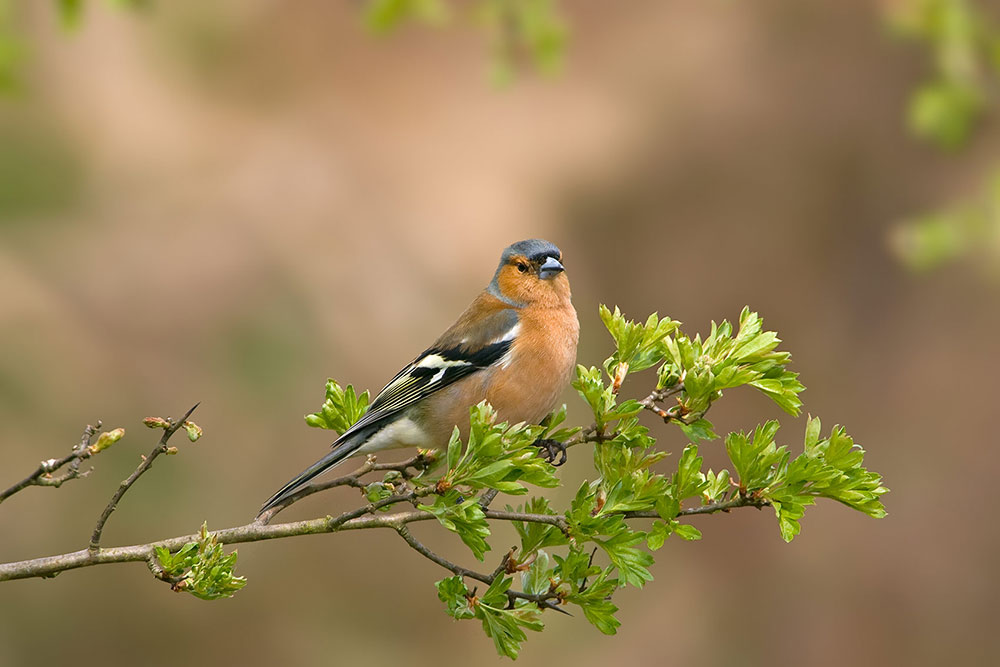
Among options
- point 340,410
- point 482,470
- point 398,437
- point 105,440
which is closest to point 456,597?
point 482,470

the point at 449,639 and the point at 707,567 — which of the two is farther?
the point at 707,567

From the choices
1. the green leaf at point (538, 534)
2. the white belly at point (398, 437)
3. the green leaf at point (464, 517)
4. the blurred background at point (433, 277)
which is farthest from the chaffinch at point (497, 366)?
the blurred background at point (433, 277)

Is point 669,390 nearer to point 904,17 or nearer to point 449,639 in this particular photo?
point 904,17

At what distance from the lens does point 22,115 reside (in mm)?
11773

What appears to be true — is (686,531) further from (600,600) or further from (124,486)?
(124,486)

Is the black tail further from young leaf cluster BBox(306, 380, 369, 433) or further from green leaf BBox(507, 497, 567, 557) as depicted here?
green leaf BBox(507, 497, 567, 557)

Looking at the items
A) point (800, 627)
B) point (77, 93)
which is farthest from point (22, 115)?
point (800, 627)

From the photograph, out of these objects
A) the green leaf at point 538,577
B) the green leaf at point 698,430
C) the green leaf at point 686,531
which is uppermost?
the green leaf at point 698,430

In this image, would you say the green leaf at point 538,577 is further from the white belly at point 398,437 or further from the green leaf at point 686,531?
the white belly at point 398,437

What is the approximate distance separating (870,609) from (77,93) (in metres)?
10.8

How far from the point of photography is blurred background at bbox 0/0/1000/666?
9594 mm

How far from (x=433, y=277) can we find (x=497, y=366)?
735cm

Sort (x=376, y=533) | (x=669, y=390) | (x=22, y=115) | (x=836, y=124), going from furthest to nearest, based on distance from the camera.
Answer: (x=836, y=124) → (x=22, y=115) → (x=376, y=533) → (x=669, y=390)

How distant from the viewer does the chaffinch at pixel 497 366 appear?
14.1 feet
